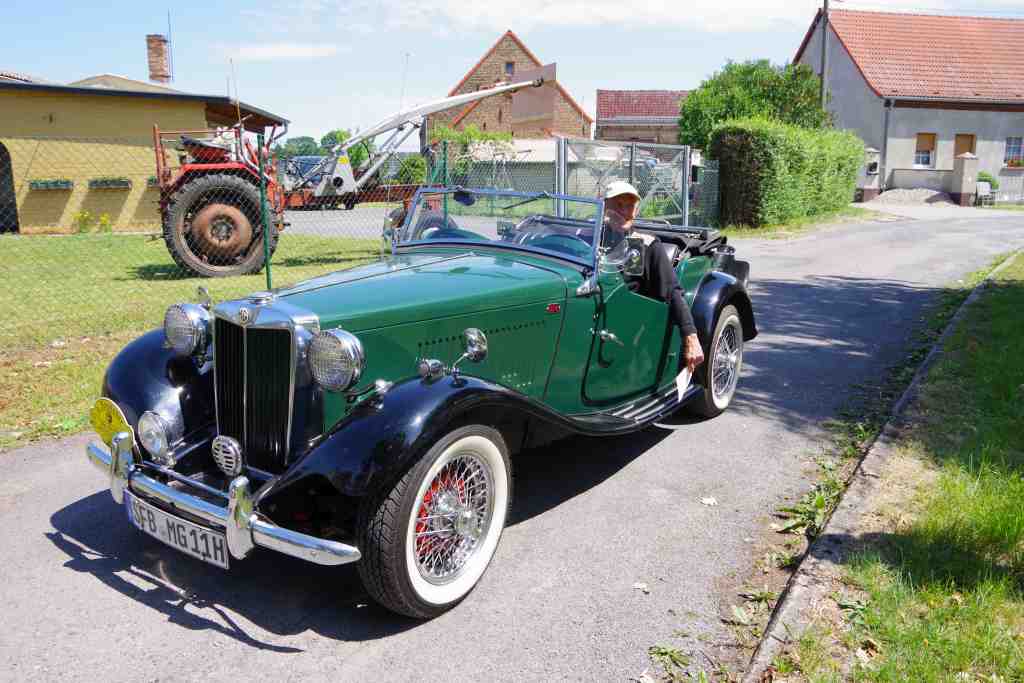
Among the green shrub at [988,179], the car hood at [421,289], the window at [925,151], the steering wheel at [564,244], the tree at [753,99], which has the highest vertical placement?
the tree at [753,99]

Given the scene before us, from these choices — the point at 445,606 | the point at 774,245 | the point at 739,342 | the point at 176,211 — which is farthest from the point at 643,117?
the point at 445,606

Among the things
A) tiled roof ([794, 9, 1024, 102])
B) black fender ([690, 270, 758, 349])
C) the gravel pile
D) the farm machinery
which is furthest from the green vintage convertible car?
tiled roof ([794, 9, 1024, 102])

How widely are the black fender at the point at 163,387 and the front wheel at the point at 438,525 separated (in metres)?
1.29

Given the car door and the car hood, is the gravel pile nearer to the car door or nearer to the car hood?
the car door

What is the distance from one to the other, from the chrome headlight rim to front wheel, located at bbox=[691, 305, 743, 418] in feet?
11.0

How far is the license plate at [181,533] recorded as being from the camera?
298cm

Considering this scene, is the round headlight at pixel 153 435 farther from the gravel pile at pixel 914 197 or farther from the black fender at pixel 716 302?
the gravel pile at pixel 914 197

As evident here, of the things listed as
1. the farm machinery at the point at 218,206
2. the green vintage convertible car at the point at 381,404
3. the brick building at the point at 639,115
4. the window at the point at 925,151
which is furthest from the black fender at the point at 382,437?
the brick building at the point at 639,115

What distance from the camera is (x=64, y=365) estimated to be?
21.8 feet

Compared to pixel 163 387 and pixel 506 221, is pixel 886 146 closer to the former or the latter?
pixel 506 221

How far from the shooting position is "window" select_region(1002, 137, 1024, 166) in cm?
3316

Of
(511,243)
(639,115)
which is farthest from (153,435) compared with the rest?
(639,115)

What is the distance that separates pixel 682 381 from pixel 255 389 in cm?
267

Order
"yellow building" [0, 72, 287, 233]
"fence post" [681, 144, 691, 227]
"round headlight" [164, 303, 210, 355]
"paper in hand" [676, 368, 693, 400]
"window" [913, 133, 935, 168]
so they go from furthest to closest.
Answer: "window" [913, 133, 935, 168] → "yellow building" [0, 72, 287, 233] → "fence post" [681, 144, 691, 227] → "paper in hand" [676, 368, 693, 400] → "round headlight" [164, 303, 210, 355]
